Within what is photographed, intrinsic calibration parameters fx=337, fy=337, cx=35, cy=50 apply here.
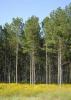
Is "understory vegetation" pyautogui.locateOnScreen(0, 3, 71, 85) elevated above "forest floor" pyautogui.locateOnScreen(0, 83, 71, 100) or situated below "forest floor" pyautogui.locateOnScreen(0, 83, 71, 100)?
above

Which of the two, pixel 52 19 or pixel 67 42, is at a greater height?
pixel 52 19

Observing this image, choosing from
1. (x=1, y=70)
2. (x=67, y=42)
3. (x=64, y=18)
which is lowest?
(x=1, y=70)

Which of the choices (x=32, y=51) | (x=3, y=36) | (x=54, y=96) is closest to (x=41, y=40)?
(x=32, y=51)

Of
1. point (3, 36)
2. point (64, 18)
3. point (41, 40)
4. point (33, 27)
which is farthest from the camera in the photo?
point (3, 36)

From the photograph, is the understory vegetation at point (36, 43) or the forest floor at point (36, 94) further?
the understory vegetation at point (36, 43)

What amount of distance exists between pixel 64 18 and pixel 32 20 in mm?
8465

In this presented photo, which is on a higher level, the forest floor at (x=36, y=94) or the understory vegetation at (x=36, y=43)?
the understory vegetation at (x=36, y=43)

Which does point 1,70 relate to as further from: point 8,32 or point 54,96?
point 54,96

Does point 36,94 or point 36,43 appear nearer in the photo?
point 36,94

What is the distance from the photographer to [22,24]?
64000 mm

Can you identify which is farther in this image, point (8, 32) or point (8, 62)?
point (8, 62)

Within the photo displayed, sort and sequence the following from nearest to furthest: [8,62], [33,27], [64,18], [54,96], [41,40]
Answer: [54,96] < [64,18] < [33,27] < [41,40] < [8,62]

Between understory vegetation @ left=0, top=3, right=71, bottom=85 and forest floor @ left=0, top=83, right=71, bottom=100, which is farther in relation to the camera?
understory vegetation @ left=0, top=3, right=71, bottom=85

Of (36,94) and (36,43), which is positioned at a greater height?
(36,43)
